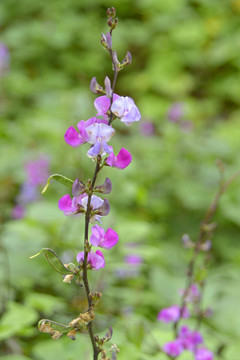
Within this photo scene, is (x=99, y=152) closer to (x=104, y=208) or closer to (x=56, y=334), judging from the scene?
(x=104, y=208)

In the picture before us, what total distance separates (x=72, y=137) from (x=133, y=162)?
2.17 meters

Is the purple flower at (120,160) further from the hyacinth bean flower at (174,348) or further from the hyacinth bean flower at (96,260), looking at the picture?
the hyacinth bean flower at (174,348)

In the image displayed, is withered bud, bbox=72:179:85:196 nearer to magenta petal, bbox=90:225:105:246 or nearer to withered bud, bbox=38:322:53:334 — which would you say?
magenta petal, bbox=90:225:105:246

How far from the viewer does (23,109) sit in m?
4.60

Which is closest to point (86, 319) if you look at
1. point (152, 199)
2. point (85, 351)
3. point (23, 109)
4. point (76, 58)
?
point (85, 351)

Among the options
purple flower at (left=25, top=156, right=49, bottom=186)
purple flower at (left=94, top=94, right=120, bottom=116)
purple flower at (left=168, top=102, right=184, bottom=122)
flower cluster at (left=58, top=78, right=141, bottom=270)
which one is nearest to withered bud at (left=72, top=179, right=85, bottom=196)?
flower cluster at (left=58, top=78, right=141, bottom=270)

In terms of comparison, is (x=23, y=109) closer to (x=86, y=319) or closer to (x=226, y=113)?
(x=226, y=113)

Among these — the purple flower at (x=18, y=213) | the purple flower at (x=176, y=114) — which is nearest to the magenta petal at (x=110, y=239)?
the purple flower at (x=18, y=213)

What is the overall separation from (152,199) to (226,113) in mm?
2691

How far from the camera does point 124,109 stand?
692 millimetres

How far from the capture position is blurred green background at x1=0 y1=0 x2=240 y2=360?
5.40 ft

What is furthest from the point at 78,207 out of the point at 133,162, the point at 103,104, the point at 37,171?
the point at 133,162

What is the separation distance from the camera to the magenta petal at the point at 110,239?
2.32 ft

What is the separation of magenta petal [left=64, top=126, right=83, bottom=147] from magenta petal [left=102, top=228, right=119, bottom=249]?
0.41 ft
